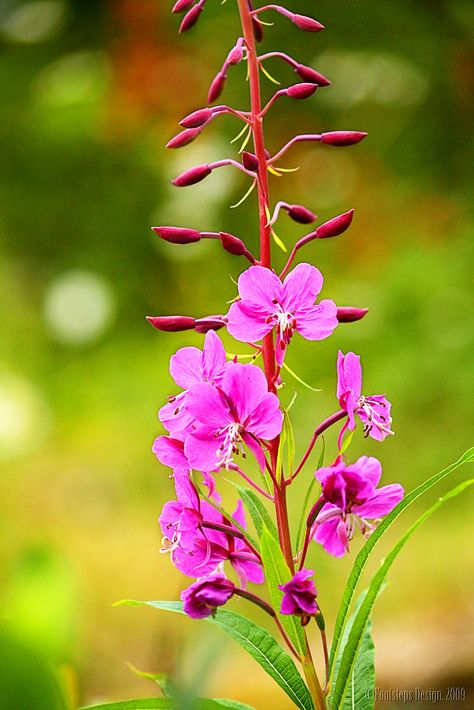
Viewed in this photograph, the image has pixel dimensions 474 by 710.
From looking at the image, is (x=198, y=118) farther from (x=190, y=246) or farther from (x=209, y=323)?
(x=190, y=246)

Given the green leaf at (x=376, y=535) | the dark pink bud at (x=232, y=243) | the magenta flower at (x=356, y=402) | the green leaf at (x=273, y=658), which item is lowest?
the green leaf at (x=273, y=658)

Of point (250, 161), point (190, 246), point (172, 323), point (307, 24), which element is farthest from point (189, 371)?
point (190, 246)

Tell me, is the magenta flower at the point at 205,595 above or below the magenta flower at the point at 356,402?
below

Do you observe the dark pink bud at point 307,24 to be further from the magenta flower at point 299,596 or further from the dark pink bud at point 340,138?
the magenta flower at point 299,596

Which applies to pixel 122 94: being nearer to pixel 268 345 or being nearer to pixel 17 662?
pixel 268 345

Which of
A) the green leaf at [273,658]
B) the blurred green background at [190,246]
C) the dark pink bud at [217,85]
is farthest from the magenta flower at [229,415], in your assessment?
the blurred green background at [190,246]

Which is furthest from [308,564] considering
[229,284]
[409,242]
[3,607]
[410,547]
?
[3,607]

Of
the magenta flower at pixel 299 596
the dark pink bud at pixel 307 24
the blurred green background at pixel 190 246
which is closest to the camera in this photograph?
the magenta flower at pixel 299 596
